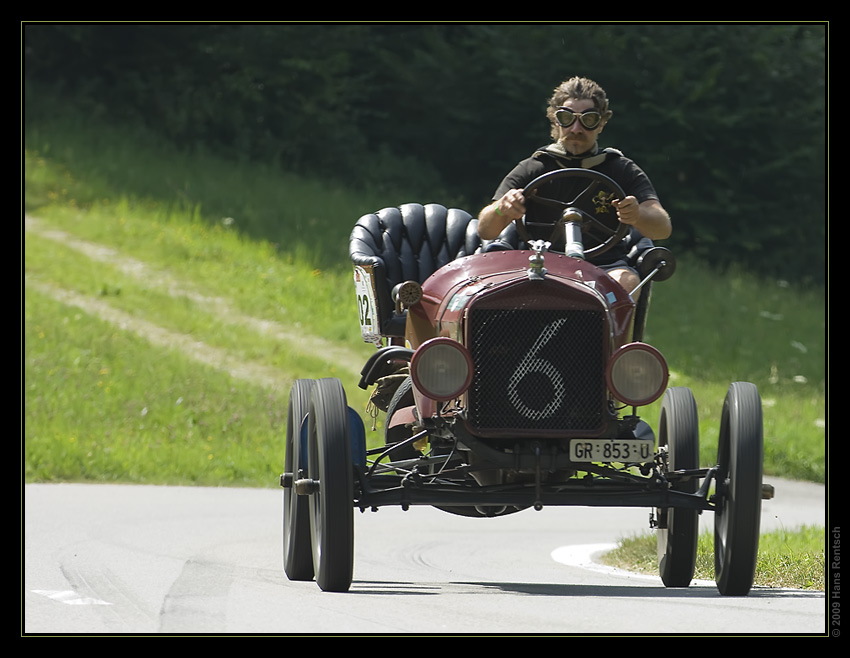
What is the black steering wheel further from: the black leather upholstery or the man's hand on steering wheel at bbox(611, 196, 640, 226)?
the black leather upholstery

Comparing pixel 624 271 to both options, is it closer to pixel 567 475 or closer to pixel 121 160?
pixel 567 475

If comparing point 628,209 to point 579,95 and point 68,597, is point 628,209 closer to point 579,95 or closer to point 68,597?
point 579,95

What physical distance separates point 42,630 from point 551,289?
2521mm

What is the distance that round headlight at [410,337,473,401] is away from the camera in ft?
21.6

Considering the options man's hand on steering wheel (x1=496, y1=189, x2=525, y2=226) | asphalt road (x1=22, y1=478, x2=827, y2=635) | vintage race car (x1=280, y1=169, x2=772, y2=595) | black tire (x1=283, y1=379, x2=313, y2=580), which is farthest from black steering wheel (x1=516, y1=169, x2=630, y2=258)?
asphalt road (x1=22, y1=478, x2=827, y2=635)

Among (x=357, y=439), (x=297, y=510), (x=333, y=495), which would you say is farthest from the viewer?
(x=297, y=510)

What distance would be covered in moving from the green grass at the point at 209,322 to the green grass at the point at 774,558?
0.18m

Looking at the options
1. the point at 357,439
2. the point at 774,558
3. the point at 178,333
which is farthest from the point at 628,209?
the point at 178,333

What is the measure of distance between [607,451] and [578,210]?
5.09ft

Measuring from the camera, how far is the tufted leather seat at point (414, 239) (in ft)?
30.7

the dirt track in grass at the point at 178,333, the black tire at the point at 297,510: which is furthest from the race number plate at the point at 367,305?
the dirt track in grass at the point at 178,333

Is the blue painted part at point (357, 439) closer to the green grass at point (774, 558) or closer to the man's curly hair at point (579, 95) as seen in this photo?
the man's curly hair at point (579, 95)

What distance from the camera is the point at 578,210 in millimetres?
7703

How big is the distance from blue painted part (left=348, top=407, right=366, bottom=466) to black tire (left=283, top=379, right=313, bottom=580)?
0.23 m
